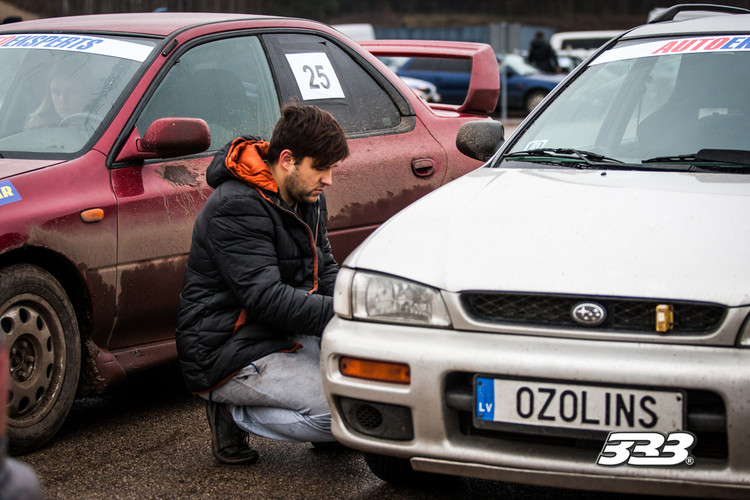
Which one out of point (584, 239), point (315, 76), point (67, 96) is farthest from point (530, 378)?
point (315, 76)

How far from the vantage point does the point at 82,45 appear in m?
4.17

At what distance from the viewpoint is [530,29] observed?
5741 cm

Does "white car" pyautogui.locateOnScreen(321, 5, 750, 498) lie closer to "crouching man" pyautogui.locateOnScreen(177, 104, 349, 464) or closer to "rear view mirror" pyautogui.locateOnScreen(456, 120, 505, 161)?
"crouching man" pyautogui.locateOnScreen(177, 104, 349, 464)

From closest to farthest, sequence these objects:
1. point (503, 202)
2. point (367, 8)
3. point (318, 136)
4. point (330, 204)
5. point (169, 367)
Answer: point (503, 202) < point (318, 136) < point (330, 204) < point (169, 367) < point (367, 8)

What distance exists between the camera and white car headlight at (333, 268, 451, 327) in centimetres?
267

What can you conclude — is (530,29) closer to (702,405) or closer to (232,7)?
(232,7)

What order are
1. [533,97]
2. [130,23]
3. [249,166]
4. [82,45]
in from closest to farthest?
[249,166] < [82,45] < [130,23] < [533,97]

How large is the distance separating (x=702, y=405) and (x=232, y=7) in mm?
52952

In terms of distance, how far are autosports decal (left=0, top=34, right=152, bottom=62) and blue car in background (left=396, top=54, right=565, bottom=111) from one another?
22.7 m

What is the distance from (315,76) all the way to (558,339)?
8.01ft

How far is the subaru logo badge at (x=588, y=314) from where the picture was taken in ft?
8.22

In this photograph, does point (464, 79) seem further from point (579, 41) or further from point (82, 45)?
point (82, 45)

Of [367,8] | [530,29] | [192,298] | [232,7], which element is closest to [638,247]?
[192,298]

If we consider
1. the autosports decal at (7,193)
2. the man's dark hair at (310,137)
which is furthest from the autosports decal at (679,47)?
the autosports decal at (7,193)
